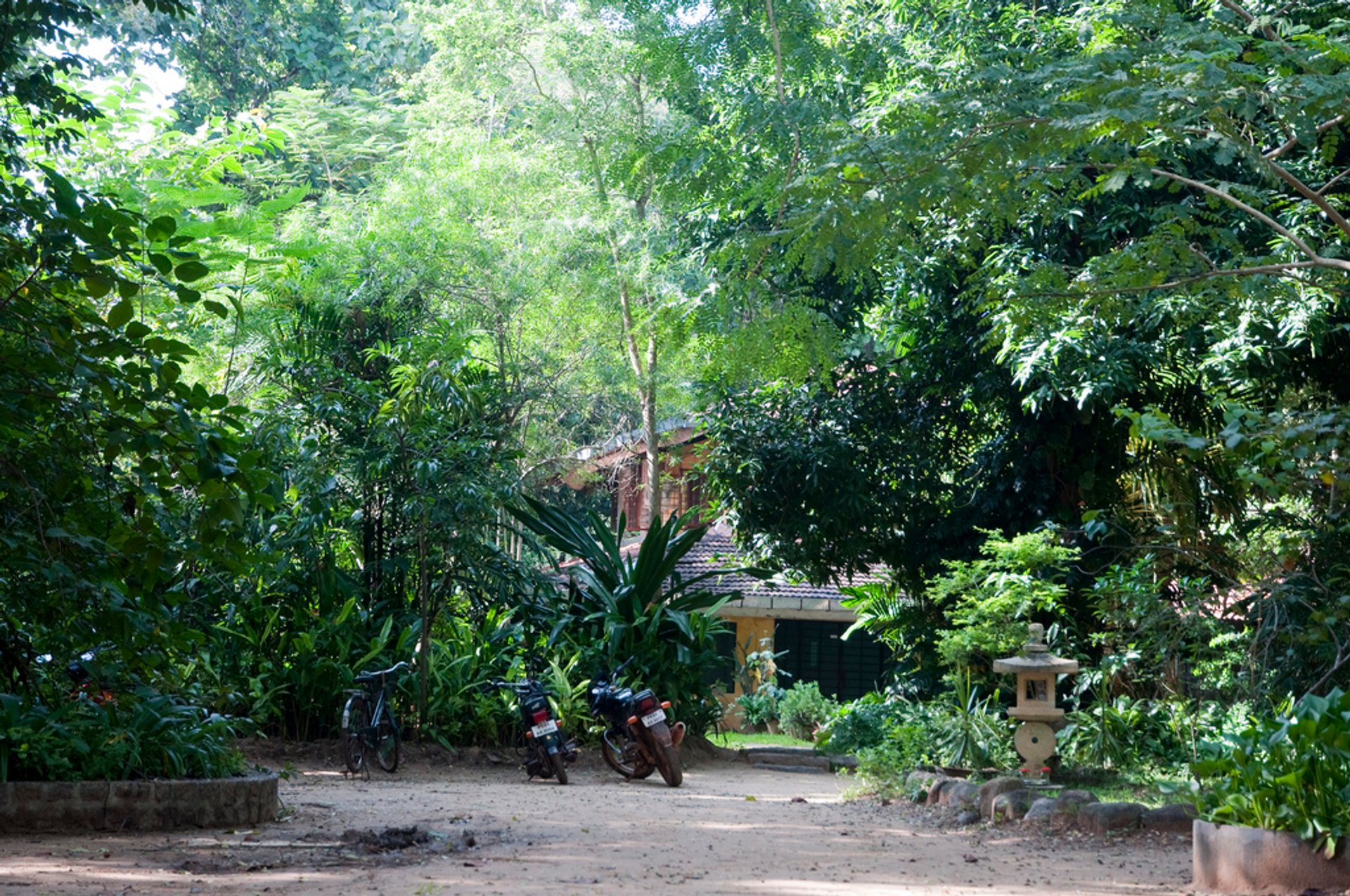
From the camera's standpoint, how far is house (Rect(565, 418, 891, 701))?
18875 millimetres

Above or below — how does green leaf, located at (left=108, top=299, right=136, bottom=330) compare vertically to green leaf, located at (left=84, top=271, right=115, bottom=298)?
below

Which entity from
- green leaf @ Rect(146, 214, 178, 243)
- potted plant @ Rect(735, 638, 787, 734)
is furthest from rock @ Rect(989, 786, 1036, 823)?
potted plant @ Rect(735, 638, 787, 734)

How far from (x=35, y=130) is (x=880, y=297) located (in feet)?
25.6

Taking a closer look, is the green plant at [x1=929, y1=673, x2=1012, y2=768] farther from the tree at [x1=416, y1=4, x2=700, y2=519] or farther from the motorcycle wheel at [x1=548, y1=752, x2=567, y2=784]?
the tree at [x1=416, y1=4, x2=700, y2=519]

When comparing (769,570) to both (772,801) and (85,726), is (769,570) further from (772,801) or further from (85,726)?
(85,726)

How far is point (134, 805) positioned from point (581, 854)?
7.39 ft

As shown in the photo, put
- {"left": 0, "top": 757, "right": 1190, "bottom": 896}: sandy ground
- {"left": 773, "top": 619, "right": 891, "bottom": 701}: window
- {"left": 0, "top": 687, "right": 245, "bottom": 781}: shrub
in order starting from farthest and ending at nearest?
{"left": 773, "top": 619, "right": 891, "bottom": 701}: window
{"left": 0, "top": 687, "right": 245, "bottom": 781}: shrub
{"left": 0, "top": 757, "right": 1190, "bottom": 896}: sandy ground

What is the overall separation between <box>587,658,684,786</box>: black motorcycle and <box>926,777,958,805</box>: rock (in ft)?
7.41

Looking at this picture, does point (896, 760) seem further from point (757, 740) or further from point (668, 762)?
point (757, 740)

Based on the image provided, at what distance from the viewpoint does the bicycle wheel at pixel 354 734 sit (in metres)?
9.83

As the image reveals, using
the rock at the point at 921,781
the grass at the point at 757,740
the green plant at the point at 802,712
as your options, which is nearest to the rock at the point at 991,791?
the rock at the point at 921,781

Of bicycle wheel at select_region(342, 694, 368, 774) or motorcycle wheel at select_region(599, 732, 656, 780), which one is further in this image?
motorcycle wheel at select_region(599, 732, 656, 780)

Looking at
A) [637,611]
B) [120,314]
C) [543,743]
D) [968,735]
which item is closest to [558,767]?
[543,743]

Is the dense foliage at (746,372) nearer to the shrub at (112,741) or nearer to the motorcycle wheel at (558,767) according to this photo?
the shrub at (112,741)
